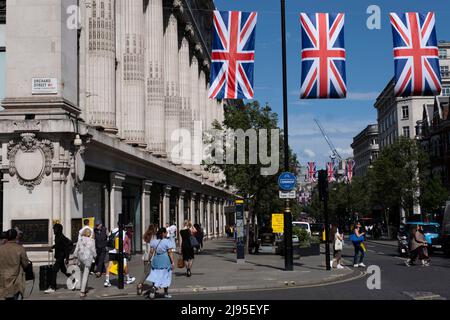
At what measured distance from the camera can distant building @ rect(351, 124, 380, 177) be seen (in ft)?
447

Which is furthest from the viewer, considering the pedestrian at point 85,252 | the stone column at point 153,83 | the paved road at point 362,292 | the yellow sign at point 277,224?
the stone column at point 153,83

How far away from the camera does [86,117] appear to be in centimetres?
2520

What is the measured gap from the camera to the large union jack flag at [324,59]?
18172 millimetres

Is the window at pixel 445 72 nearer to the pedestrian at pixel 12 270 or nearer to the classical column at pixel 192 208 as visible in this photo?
the classical column at pixel 192 208

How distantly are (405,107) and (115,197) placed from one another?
81448mm

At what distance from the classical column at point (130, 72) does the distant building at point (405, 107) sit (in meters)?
67.4

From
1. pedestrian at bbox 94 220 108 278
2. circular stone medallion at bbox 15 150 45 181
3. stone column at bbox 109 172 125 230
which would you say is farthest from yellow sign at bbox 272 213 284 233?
circular stone medallion at bbox 15 150 45 181

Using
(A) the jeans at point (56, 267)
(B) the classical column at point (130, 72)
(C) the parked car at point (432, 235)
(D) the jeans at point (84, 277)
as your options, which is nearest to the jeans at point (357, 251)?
(C) the parked car at point (432, 235)

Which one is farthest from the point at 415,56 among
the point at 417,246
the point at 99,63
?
the point at 99,63

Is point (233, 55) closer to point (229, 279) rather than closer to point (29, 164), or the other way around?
point (229, 279)

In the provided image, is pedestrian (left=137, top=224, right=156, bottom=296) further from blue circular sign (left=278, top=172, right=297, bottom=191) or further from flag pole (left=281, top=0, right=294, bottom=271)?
blue circular sign (left=278, top=172, right=297, bottom=191)

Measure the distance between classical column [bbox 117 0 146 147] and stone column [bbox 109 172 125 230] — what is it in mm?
4133

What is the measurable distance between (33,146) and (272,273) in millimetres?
9388
